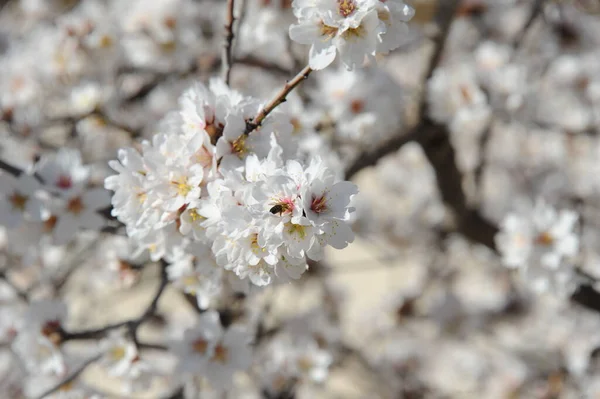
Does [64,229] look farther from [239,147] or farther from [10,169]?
[239,147]

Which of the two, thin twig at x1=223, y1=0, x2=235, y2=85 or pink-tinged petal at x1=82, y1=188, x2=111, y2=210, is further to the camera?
pink-tinged petal at x1=82, y1=188, x2=111, y2=210

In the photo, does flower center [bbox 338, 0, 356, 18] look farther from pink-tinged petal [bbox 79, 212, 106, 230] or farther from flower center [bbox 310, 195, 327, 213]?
pink-tinged petal [bbox 79, 212, 106, 230]

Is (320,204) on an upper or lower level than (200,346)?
upper

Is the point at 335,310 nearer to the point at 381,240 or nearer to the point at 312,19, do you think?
the point at 381,240

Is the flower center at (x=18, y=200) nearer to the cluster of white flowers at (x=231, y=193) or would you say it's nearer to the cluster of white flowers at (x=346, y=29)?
the cluster of white flowers at (x=231, y=193)

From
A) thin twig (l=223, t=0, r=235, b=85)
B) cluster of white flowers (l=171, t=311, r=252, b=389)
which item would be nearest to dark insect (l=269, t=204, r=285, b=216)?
thin twig (l=223, t=0, r=235, b=85)

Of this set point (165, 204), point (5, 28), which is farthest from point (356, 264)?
point (5, 28)

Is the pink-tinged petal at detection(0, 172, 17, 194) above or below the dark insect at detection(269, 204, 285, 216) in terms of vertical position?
below

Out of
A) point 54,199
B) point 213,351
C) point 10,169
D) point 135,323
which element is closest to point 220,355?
point 213,351
